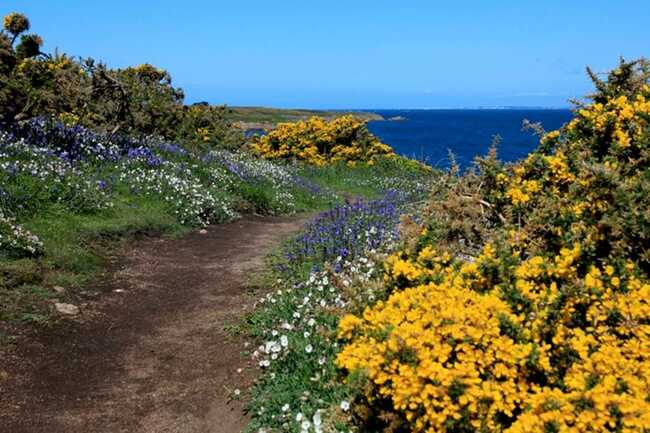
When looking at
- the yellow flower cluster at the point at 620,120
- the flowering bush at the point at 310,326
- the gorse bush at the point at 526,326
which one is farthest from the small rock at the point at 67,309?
the yellow flower cluster at the point at 620,120

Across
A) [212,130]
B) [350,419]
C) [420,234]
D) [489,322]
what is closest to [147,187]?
[420,234]

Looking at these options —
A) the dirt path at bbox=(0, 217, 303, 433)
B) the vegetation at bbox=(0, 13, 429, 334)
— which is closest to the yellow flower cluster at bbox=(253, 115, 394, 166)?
the vegetation at bbox=(0, 13, 429, 334)

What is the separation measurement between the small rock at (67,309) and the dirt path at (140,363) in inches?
4.9

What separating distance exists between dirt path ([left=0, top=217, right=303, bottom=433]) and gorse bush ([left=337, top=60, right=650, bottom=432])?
7.22 ft

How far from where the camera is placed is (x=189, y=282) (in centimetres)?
934

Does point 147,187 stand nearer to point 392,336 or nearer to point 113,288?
point 113,288

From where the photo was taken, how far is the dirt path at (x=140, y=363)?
17.9ft

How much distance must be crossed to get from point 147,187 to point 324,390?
898 centimetres

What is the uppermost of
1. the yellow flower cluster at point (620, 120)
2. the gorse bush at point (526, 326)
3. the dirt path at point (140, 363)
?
the yellow flower cluster at point (620, 120)

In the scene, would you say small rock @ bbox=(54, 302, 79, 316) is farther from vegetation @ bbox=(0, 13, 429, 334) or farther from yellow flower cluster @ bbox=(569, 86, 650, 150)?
yellow flower cluster @ bbox=(569, 86, 650, 150)

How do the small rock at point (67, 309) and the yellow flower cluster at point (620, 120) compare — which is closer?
the yellow flower cluster at point (620, 120)

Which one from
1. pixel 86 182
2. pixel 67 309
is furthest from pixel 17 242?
pixel 86 182

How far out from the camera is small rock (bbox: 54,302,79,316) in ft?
24.8

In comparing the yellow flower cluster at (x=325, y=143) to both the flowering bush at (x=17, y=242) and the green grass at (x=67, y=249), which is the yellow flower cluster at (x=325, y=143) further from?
the flowering bush at (x=17, y=242)
